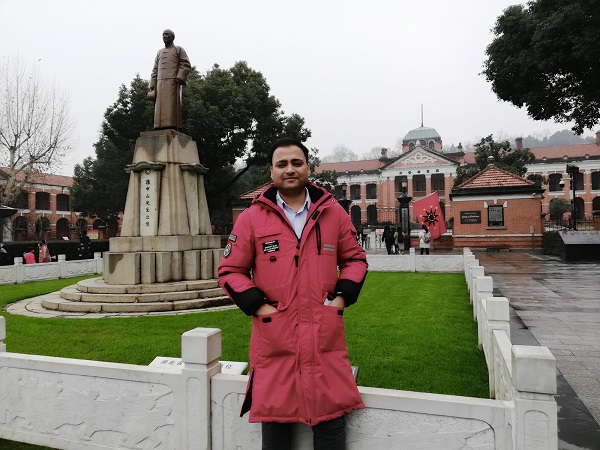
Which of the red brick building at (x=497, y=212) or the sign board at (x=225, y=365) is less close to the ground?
the red brick building at (x=497, y=212)

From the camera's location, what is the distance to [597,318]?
6660 millimetres

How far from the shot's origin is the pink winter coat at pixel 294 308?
2016 millimetres

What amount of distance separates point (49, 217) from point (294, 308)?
48640 mm

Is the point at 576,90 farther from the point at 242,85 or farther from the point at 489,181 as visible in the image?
the point at 242,85

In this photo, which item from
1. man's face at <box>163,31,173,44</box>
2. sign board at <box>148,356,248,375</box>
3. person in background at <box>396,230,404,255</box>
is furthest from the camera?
person in background at <box>396,230,404,255</box>

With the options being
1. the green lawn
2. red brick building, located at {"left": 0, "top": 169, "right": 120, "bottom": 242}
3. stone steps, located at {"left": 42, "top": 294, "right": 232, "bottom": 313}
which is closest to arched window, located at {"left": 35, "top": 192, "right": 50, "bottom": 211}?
red brick building, located at {"left": 0, "top": 169, "right": 120, "bottom": 242}

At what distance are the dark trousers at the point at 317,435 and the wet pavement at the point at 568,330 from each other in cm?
188

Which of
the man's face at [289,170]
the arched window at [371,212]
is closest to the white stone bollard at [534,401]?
the man's face at [289,170]

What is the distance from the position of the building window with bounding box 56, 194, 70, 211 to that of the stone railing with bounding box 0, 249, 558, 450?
156ft

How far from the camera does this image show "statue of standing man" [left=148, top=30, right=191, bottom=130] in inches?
388

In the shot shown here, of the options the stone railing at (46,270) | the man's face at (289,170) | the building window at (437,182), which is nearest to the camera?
the man's face at (289,170)

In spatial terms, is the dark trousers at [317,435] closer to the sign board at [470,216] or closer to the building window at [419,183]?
the sign board at [470,216]

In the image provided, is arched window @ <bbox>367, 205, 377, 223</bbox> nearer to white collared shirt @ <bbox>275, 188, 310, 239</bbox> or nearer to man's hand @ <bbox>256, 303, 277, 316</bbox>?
white collared shirt @ <bbox>275, 188, 310, 239</bbox>

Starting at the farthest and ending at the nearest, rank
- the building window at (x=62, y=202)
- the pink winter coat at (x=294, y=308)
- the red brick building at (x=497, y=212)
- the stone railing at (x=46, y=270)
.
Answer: the building window at (x=62, y=202), the red brick building at (x=497, y=212), the stone railing at (x=46, y=270), the pink winter coat at (x=294, y=308)
